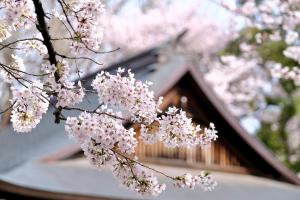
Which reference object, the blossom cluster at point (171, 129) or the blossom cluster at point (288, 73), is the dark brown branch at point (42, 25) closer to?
the blossom cluster at point (171, 129)

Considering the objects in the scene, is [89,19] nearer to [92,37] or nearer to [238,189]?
[92,37]

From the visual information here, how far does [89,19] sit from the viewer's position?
3.54 m

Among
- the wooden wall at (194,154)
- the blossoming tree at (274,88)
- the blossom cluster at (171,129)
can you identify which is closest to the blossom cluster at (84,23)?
the blossom cluster at (171,129)

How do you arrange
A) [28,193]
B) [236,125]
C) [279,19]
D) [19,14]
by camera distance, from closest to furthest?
[19,14] < [28,193] < [279,19] < [236,125]

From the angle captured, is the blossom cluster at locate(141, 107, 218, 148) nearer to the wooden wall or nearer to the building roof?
the building roof

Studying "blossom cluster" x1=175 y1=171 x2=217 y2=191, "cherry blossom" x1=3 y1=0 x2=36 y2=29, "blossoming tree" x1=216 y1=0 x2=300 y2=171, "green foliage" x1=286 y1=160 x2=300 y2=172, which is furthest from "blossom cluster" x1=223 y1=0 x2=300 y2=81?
"green foliage" x1=286 y1=160 x2=300 y2=172

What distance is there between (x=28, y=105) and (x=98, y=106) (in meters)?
0.36

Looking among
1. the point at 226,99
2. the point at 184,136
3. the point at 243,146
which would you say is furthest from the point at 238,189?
the point at 184,136

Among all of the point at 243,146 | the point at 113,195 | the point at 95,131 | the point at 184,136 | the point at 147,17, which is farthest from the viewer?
the point at 147,17

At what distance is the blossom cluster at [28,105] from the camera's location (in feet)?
11.4

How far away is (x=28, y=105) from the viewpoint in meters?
3.59

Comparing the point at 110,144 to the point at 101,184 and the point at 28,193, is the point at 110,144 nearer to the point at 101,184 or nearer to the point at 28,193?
the point at 28,193

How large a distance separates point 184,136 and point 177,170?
6639mm

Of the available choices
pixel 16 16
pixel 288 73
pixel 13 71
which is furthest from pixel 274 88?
pixel 16 16
